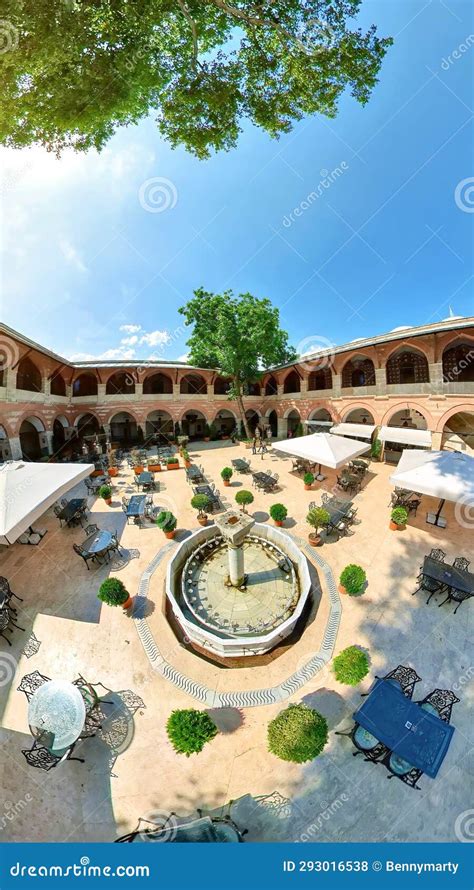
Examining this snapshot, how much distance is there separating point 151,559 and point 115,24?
12.2m

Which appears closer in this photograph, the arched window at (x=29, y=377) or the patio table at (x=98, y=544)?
the patio table at (x=98, y=544)

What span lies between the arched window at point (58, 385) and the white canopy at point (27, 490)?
14112 millimetres

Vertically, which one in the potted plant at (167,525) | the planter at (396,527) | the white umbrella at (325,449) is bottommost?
the planter at (396,527)

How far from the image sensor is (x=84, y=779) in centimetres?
427

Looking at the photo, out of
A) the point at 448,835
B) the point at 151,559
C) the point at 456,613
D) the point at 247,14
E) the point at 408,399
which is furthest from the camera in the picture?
the point at 408,399

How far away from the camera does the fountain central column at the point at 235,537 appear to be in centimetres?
734

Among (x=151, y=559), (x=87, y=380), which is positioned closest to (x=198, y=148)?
(x=151, y=559)

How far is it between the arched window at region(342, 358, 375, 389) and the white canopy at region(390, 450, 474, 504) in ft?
36.9

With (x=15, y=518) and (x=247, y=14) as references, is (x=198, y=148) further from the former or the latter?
(x=15, y=518)

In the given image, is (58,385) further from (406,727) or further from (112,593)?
(406,727)

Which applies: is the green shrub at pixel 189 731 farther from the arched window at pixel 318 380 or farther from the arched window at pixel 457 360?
the arched window at pixel 318 380

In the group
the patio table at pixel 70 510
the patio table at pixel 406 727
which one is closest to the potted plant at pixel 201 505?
the patio table at pixel 70 510

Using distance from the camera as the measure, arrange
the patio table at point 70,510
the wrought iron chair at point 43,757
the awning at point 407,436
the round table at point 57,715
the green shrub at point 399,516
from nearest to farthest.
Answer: the wrought iron chair at point 43,757, the round table at point 57,715, the green shrub at point 399,516, the patio table at point 70,510, the awning at point 407,436

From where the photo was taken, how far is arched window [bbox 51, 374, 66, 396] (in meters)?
21.1
